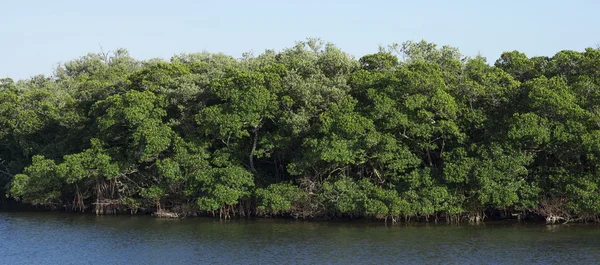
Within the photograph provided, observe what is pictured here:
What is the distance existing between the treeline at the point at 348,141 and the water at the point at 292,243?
4.85 feet

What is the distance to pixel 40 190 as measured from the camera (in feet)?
147

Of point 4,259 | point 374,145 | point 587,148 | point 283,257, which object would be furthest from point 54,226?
point 587,148

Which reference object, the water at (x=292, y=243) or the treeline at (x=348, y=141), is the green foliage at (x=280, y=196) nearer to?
the treeline at (x=348, y=141)

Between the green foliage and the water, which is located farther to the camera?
the green foliage

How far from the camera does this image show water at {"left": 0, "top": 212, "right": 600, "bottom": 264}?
29.0 meters

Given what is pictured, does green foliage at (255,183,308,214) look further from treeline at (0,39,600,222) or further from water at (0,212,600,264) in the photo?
water at (0,212,600,264)

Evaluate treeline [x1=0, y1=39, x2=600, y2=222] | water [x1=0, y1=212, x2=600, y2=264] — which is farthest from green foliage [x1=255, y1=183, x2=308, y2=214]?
water [x1=0, y1=212, x2=600, y2=264]

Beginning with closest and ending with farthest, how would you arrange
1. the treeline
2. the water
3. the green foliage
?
1. the water
2. the treeline
3. the green foliage

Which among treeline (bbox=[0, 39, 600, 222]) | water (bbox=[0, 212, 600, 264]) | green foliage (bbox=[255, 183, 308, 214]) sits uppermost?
treeline (bbox=[0, 39, 600, 222])

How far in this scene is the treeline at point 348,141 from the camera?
34.7 m

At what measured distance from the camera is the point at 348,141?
3659 cm

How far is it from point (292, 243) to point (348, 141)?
7022 millimetres

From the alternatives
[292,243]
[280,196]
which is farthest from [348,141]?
[292,243]

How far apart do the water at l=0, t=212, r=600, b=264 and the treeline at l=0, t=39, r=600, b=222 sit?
1.48 m
